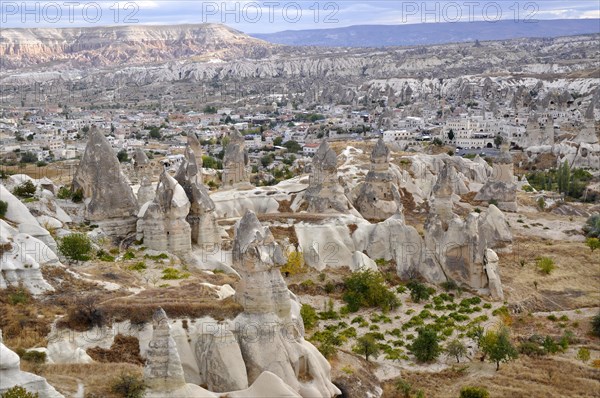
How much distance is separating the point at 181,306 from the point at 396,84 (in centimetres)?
13074

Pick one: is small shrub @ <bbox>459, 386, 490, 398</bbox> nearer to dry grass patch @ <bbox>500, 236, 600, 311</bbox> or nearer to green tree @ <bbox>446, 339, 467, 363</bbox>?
green tree @ <bbox>446, 339, 467, 363</bbox>

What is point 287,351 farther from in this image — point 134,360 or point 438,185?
point 438,185

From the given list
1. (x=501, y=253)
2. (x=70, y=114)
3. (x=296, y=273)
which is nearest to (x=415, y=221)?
(x=501, y=253)

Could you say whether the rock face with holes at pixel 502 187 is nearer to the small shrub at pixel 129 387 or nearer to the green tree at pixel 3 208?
the green tree at pixel 3 208

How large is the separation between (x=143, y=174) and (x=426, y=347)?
Answer: 16666 mm

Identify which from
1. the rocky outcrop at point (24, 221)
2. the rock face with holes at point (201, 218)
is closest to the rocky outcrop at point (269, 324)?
the rocky outcrop at point (24, 221)

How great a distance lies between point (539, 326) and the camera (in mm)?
23312

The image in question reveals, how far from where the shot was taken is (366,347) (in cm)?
1966

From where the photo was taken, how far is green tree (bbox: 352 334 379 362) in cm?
1962

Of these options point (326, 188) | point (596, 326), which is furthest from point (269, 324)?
point (326, 188)

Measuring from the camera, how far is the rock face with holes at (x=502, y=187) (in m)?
40.8

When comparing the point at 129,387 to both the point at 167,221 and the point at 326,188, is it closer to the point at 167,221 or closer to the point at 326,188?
the point at 167,221

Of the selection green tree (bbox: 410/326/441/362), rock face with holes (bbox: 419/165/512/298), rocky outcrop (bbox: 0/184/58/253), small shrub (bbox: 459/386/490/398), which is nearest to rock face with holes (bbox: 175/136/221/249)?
rocky outcrop (bbox: 0/184/58/253)

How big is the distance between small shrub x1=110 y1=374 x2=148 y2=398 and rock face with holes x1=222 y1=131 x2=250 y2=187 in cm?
2458
